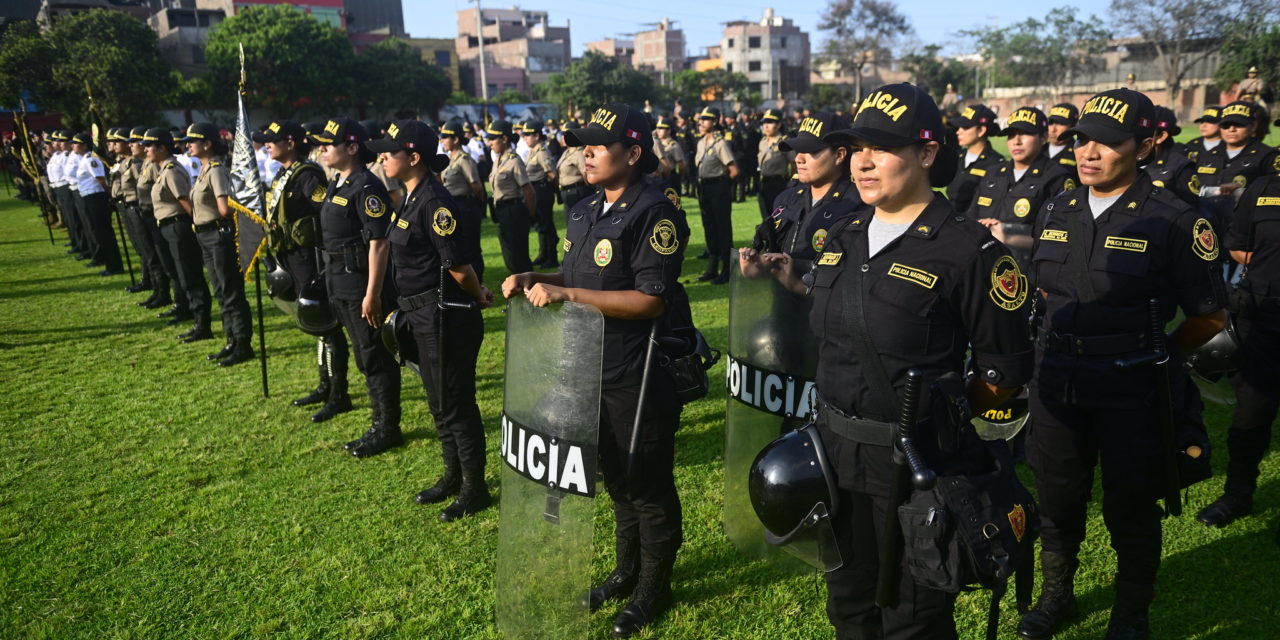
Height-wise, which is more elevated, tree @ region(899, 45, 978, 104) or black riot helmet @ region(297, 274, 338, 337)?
tree @ region(899, 45, 978, 104)

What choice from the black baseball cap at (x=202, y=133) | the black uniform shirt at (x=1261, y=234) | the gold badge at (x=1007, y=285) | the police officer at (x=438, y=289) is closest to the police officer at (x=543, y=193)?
the black baseball cap at (x=202, y=133)

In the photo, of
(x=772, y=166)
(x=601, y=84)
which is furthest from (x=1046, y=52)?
(x=772, y=166)

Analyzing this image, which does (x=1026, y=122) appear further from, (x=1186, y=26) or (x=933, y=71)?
(x=933, y=71)

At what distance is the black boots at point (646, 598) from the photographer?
3.48 m

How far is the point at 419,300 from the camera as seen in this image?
4.59 metres

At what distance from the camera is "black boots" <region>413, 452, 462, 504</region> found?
4.83 m

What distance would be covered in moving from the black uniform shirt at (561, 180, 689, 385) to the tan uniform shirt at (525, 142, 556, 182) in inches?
417

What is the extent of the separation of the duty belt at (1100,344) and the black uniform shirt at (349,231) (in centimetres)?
379

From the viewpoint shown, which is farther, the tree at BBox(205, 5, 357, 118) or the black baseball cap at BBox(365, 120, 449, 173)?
the tree at BBox(205, 5, 357, 118)

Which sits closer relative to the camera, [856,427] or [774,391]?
[856,427]

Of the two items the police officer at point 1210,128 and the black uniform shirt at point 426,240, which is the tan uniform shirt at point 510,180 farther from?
the police officer at point 1210,128

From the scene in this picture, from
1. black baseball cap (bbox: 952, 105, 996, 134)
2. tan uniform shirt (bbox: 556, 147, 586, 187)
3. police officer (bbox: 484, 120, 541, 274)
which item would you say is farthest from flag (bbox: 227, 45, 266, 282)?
tan uniform shirt (bbox: 556, 147, 586, 187)

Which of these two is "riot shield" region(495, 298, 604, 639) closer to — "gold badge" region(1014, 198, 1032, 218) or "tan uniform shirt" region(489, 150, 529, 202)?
"gold badge" region(1014, 198, 1032, 218)

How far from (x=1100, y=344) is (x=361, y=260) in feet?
14.0
